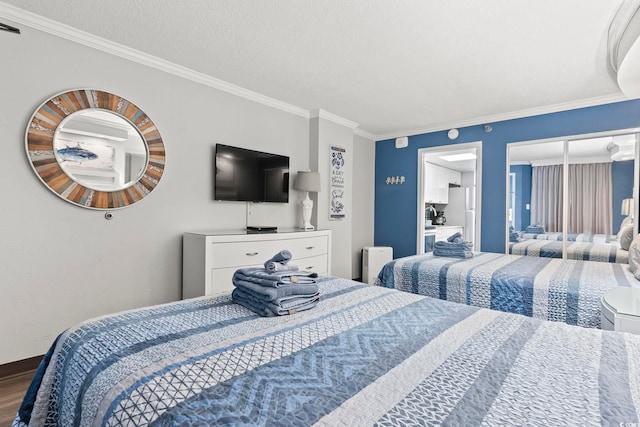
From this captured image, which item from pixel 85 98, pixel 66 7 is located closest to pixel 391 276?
pixel 85 98

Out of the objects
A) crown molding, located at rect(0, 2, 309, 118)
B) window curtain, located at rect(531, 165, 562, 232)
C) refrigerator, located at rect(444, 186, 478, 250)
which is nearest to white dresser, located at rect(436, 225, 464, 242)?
refrigerator, located at rect(444, 186, 478, 250)

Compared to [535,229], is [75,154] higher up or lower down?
higher up

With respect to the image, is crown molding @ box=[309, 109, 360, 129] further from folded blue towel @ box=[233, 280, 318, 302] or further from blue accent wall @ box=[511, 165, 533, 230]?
folded blue towel @ box=[233, 280, 318, 302]

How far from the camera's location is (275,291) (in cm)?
140

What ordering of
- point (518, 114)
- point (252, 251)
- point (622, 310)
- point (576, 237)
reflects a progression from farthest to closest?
point (518, 114) → point (576, 237) → point (252, 251) → point (622, 310)

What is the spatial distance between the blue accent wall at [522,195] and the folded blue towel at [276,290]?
3.78m

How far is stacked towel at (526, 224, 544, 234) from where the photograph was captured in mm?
4133

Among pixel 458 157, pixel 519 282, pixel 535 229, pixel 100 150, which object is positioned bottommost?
pixel 519 282

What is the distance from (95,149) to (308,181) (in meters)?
2.23

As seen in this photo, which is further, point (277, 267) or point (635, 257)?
point (635, 257)

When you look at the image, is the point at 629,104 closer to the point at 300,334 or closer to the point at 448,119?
the point at 448,119

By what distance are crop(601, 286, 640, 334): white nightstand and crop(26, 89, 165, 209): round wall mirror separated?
3330 mm

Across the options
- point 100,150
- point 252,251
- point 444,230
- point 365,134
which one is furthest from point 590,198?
point 100,150

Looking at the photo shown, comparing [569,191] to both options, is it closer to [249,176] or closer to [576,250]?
[576,250]
